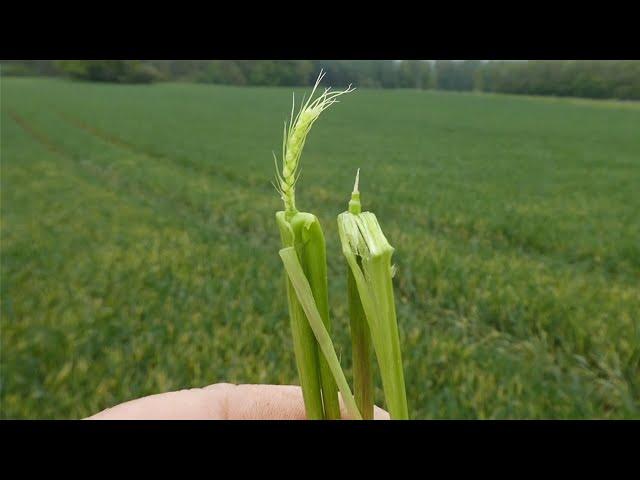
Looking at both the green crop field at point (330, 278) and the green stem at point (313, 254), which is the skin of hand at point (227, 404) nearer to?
the green stem at point (313, 254)

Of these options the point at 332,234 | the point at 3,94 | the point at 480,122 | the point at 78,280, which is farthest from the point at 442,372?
the point at 3,94

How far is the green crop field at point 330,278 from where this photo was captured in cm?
343

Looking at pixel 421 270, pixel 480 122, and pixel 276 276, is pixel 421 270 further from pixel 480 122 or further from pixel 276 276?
pixel 480 122

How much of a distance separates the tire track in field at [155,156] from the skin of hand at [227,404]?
9186mm

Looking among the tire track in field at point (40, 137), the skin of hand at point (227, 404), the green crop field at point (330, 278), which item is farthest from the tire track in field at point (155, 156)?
the skin of hand at point (227, 404)

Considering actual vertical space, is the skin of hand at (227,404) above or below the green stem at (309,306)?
below

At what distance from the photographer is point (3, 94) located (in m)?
36.7

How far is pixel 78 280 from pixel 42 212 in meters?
4.28

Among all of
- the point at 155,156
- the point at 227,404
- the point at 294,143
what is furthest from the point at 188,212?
the point at 294,143

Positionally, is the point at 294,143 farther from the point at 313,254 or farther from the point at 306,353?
the point at 306,353

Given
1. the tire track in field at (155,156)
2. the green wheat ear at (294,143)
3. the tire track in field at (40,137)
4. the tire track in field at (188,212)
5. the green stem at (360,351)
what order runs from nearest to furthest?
the green wheat ear at (294,143)
the green stem at (360,351)
the tire track in field at (188,212)
the tire track in field at (155,156)
the tire track in field at (40,137)

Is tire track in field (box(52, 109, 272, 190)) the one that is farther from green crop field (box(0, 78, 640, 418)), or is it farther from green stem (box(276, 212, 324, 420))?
green stem (box(276, 212, 324, 420))

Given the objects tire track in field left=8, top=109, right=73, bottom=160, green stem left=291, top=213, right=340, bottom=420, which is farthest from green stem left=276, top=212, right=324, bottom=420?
tire track in field left=8, top=109, right=73, bottom=160

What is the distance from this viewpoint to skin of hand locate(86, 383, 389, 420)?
59.6 inches
